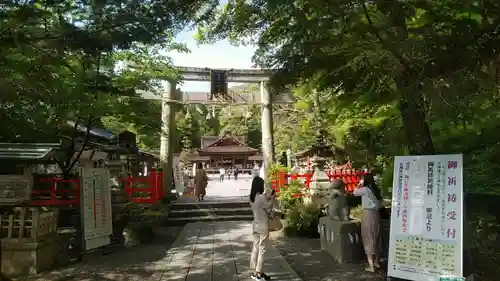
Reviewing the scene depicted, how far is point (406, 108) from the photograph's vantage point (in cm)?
491

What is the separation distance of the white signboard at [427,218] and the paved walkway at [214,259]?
2.20 meters

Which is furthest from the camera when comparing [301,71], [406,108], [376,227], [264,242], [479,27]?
[376,227]

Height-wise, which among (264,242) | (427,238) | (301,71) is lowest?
(264,242)

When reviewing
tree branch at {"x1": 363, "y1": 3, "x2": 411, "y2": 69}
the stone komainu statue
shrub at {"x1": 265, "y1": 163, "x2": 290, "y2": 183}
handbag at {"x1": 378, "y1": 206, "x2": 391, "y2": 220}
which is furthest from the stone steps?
tree branch at {"x1": 363, "y1": 3, "x2": 411, "y2": 69}

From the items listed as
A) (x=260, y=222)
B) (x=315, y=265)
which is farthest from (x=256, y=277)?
(x=315, y=265)

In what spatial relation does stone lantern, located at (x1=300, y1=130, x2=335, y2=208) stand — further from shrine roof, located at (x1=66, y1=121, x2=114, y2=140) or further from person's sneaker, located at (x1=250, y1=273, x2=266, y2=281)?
shrine roof, located at (x1=66, y1=121, x2=114, y2=140)

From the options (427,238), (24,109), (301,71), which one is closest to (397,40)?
(301,71)

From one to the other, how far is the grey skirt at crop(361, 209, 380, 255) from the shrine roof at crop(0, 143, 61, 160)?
598 centimetres

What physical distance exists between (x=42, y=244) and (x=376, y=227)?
5.86 m

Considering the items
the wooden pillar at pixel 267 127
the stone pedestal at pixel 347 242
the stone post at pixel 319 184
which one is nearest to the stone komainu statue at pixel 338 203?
the stone pedestal at pixel 347 242

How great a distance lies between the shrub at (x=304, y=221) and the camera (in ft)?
33.5

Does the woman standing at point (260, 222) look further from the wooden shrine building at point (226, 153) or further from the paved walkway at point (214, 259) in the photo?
the wooden shrine building at point (226, 153)

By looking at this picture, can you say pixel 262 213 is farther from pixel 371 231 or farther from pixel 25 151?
pixel 25 151

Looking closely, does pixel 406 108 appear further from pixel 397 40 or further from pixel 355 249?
pixel 355 249
